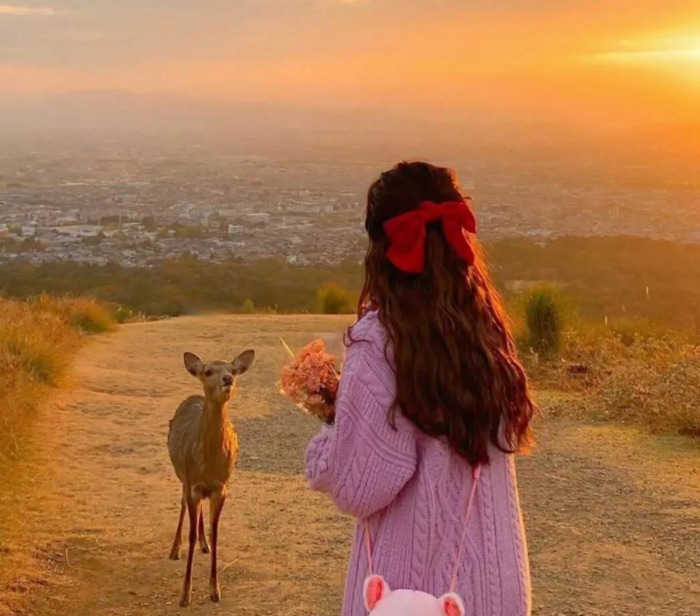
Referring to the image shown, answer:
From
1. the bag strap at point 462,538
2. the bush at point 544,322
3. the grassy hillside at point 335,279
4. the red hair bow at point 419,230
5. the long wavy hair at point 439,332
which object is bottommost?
the grassy hillside at point 335,279

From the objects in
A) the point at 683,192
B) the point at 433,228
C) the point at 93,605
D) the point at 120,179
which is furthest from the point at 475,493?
the point at 120,179

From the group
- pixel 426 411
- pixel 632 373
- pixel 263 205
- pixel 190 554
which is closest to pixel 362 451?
pixel 426 411

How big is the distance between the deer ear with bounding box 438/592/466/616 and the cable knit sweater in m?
0.16

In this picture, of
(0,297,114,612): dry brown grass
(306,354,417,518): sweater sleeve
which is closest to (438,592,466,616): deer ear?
(306,354,417,518): sweater sleeve

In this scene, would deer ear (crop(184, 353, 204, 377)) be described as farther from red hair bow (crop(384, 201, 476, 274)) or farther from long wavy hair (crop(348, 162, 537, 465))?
red hair bow (crop(384, 201, 476, 274))

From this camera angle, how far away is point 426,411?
2553mm

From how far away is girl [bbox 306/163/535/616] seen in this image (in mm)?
2562

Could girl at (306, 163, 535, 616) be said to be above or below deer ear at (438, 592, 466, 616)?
above

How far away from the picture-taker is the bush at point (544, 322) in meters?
13.7

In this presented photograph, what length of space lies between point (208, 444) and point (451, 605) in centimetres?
289

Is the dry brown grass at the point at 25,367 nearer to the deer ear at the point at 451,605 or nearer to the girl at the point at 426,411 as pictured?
the girl at the point at 426,411

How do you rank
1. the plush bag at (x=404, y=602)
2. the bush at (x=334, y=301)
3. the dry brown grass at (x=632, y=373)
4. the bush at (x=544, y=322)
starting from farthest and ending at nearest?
the bush at (x=334, y=301) < the bush at (x=544, y=322) < the dry brown grass at (x=632, y=373) < the plush bag at (x=404, y=602)

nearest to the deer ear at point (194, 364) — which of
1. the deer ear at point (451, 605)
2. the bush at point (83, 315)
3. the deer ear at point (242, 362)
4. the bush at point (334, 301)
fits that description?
the deer ear at point (242, 362)

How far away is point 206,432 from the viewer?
5.18m
